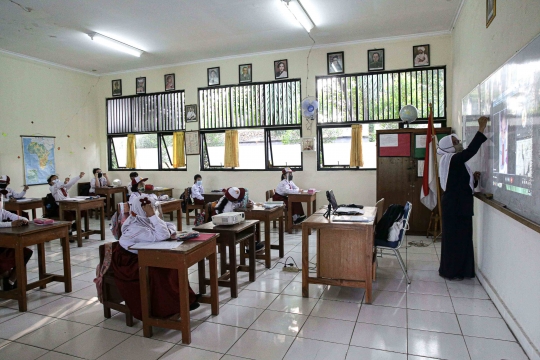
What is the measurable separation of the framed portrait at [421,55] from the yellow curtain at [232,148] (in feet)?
12.6

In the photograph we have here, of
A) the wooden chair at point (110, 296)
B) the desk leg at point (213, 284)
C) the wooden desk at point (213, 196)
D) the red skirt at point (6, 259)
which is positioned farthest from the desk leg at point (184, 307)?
the wooden desk at point (213, 196)

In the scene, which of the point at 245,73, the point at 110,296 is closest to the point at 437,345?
the point at 110,296

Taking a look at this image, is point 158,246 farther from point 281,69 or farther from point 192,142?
point 192,142

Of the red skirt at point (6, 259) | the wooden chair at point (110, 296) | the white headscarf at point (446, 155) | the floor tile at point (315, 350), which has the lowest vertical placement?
the floor tile at point (315, 350)

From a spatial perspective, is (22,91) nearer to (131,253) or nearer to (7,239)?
(7,239)

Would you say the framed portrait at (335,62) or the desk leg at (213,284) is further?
the framed portrait at (335,62)

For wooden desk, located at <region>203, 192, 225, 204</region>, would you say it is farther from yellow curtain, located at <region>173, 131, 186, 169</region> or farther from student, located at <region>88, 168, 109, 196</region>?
student, located at <region>88, 168, 109, 196</region>

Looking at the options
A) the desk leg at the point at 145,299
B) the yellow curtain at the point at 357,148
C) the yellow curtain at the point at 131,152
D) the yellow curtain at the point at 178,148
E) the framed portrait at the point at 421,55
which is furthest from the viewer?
the yellow curtain at the point at 131,152

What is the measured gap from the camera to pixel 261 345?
2607 mm

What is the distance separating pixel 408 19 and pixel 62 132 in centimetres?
762

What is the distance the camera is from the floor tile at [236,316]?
298 centimetres

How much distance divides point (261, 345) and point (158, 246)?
41.3 inches

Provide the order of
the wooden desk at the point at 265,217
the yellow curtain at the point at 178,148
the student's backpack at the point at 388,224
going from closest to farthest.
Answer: the student's backpack at the point at 388,224, the wooden desk at the point at 265,217, the yellow curtain at the point at 178,148

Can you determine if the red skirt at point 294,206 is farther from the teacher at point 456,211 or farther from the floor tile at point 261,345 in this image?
the floor tile at point 261,345
